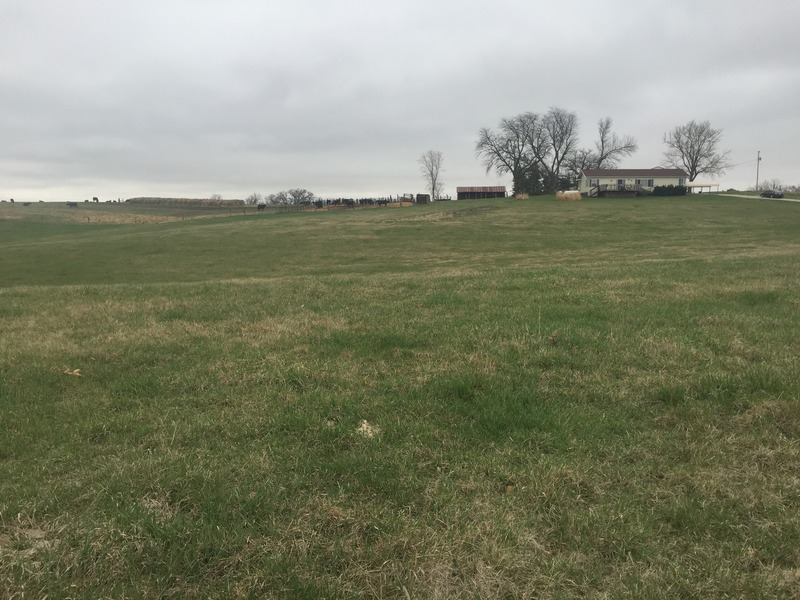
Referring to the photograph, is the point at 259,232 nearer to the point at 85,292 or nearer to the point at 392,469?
the point at 85,292

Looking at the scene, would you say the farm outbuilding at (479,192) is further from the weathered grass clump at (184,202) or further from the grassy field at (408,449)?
the grassy field at (408,449)

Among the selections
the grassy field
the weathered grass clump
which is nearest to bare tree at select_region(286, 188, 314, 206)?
the weathered grass clump

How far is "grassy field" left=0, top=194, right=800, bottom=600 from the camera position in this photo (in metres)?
2.65

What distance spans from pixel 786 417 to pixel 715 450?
3.02ft

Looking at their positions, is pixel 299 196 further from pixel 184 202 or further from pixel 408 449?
pixel 408 449

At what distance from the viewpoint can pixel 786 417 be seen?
411cm

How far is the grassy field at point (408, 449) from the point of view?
104 inches

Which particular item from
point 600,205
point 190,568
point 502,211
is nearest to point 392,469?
point 190,568

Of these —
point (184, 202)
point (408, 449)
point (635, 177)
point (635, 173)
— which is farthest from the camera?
point (184, 202)

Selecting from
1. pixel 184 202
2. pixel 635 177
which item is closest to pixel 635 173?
pixel 635 177

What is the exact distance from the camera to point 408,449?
3.78 metres

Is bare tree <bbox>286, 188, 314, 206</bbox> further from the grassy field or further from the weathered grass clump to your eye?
the grassy field

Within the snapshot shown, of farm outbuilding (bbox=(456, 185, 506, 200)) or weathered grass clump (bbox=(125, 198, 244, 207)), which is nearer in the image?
farm outbuilding (bbox=(456, 185, 506, 200))

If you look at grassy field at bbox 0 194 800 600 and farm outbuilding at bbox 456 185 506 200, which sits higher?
farm outbuilding at bbox 456 185 506 200
